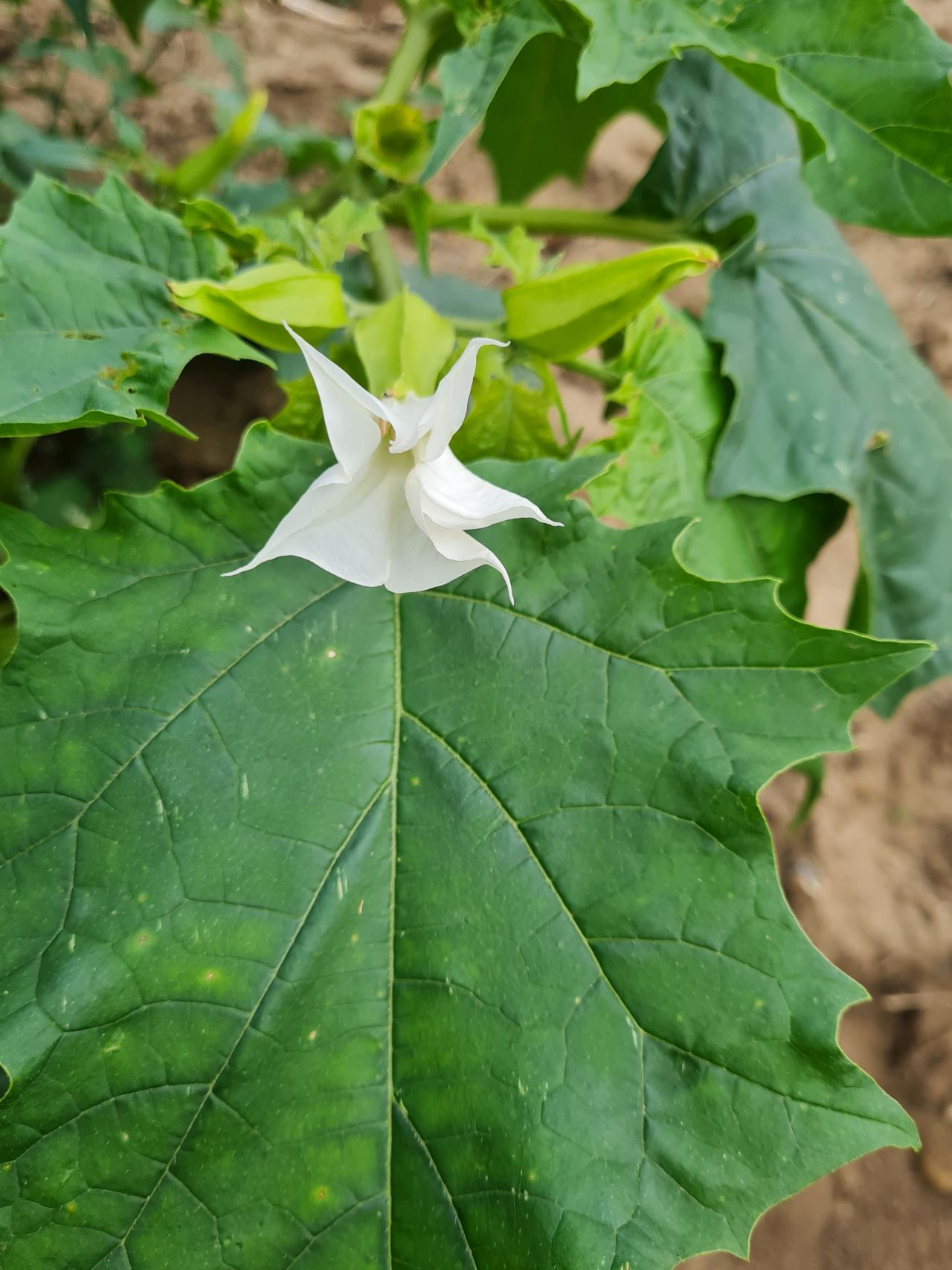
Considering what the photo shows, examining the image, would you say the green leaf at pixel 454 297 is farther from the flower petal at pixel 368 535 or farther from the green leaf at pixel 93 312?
the flower petal at pixel 368 535

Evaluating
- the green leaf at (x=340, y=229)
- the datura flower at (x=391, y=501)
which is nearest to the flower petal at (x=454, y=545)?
the datura flower at (x=391, y=501)

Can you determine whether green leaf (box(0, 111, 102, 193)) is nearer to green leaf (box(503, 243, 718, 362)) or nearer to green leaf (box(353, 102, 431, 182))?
green leaf (box(353, 102, 431, 182))

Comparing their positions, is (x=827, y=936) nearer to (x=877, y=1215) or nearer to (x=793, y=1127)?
(x=877, y=1215)

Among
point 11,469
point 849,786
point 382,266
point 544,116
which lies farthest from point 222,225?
point 849,786

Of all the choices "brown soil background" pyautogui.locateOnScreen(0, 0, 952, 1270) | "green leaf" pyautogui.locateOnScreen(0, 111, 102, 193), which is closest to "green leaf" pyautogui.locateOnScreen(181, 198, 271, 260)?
"green leaf" pyautogui.locateOnScreen(0, 111, 102, 193)

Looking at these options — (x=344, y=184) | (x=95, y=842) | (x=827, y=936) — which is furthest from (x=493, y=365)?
(x=827, y=936)
